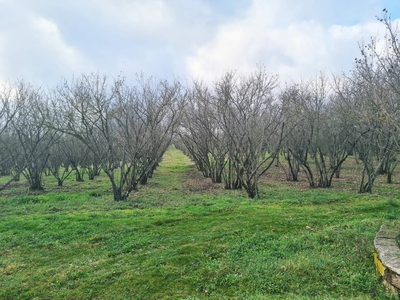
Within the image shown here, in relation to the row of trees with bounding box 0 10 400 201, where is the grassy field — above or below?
below

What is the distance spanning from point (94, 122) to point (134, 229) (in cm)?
674

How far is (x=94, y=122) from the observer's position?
12.6 metres

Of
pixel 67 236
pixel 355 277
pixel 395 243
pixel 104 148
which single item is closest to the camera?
pixel 355 277

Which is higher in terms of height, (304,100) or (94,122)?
(304,100)

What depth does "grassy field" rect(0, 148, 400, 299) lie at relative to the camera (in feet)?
13.8

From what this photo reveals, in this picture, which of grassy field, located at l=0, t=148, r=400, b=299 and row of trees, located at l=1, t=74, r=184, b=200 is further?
row of trees, located at l=1, t=74, r=184, b=200

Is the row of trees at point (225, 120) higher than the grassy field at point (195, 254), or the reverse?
the row of trees at point (225, 120)

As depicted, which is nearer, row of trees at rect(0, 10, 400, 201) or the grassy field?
the grassy field

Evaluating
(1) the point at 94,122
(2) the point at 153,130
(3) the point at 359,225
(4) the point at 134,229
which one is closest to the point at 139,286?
(4) the point at 134,229

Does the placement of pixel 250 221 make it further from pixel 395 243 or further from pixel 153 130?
pixel 153 130

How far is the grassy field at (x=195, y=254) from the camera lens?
4191 mm

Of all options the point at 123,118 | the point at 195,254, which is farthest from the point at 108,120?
the point at 195,254

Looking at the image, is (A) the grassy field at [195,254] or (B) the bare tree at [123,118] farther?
(B) the bare tree at [123,118]

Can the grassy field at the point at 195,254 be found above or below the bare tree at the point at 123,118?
below
